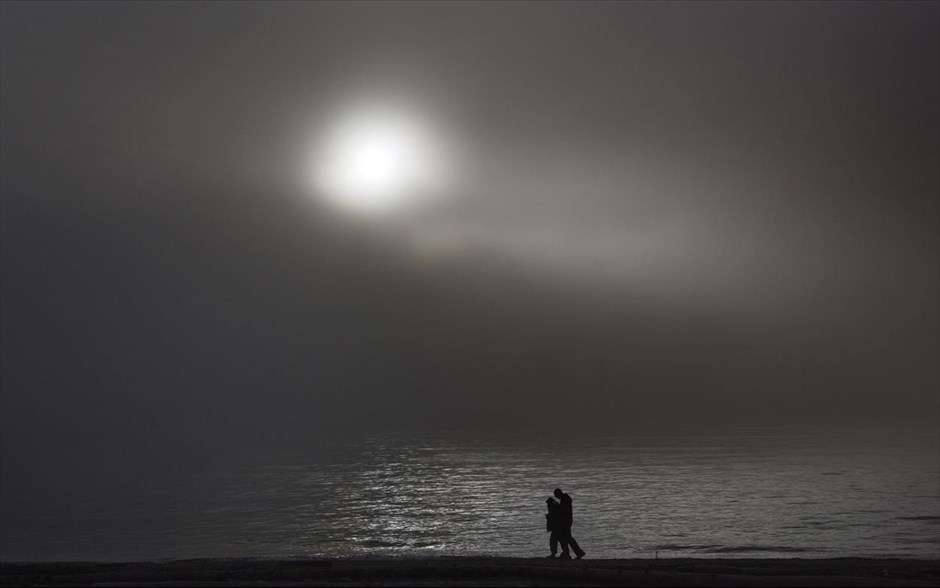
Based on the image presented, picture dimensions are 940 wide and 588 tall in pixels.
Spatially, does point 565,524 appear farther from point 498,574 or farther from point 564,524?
point 498,574

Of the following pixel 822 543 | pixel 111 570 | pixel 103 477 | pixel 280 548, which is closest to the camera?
pixel 111 570

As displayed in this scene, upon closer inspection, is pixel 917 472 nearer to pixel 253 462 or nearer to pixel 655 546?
pixel 655 546

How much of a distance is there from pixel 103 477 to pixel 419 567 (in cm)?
12144

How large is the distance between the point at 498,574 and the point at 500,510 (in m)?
44.2

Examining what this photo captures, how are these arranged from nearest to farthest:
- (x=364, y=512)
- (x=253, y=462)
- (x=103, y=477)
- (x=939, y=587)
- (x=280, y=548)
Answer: (x=939, y=587) → (x=280, y=548) → (x=364, y=512) → (x=103, y=477) → (x=253, y=462)

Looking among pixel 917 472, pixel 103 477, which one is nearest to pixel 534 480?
pixel 917 472

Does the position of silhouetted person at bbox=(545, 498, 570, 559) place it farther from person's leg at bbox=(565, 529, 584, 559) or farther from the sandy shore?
the sandy shore

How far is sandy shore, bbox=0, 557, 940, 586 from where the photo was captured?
16.5 metres

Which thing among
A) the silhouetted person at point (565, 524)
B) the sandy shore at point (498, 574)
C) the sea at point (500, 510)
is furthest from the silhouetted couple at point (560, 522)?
the sea at point (500, 510)

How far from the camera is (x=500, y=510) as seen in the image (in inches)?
2403

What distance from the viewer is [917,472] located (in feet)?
285

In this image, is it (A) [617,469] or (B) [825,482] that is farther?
(A) [617,469]

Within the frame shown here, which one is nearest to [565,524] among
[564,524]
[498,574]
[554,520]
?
[564,524]

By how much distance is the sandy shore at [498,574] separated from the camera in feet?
54.2
